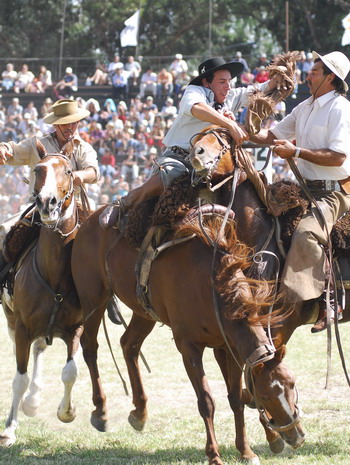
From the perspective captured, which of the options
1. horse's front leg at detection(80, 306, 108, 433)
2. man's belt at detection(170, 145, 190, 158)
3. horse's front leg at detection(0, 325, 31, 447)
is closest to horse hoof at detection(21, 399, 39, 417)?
horse's front leg at detection(0, 325, 31, 447)

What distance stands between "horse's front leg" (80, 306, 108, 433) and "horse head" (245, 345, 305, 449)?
2302mm

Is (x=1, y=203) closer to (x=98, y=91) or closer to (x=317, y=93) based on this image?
(x=98, y=91)

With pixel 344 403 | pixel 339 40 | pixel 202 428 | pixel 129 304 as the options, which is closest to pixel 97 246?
pixel 129 304

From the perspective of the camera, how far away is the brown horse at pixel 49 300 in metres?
7.48

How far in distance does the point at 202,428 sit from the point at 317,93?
3000 millimetres

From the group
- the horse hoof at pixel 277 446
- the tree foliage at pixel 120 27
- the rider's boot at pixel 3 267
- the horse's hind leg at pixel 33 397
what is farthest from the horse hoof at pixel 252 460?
the tree foliage at pixel 120 27

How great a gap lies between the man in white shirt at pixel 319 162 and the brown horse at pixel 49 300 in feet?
6.55

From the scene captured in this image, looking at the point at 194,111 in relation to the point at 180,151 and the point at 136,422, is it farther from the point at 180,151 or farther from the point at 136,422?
the point at 136,422

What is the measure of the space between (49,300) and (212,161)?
2.30 m

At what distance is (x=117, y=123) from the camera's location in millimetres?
27781

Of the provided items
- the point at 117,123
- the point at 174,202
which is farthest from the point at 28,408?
the point at 117,123

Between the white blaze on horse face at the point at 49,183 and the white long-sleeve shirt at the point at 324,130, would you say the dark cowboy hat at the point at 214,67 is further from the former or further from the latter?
the white blaze on horse face at the point at 49,183

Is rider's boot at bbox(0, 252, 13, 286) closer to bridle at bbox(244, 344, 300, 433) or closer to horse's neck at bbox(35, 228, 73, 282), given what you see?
horse's neck at bbox(35, 228, 73, 282)

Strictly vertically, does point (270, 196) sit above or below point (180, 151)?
below
